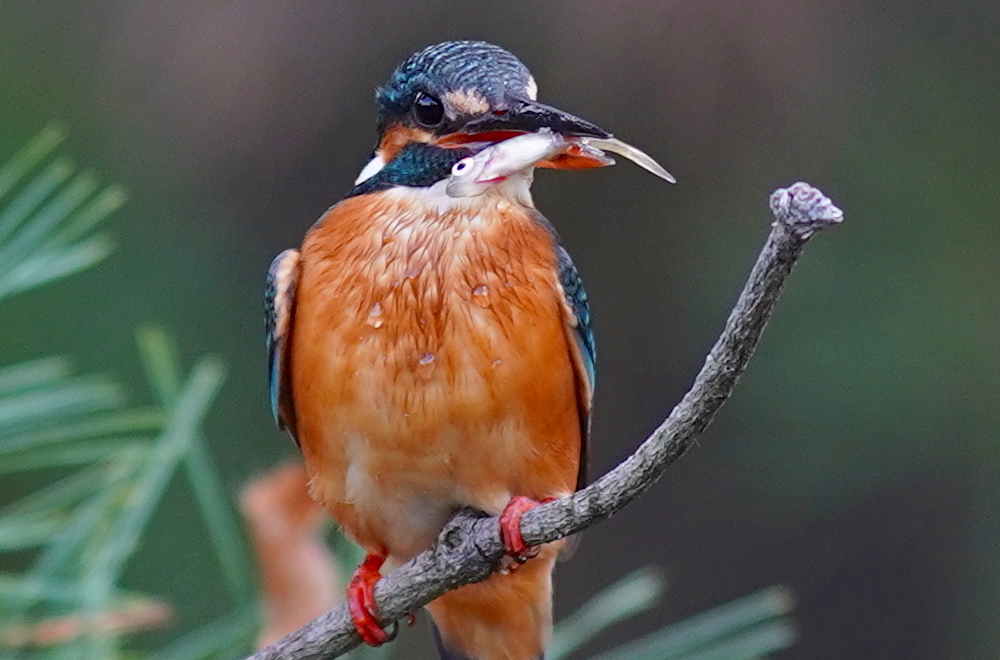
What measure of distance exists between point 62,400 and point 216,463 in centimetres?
148

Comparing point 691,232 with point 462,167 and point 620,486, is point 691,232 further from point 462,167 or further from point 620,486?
point 620,486

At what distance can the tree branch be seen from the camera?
1.01 m

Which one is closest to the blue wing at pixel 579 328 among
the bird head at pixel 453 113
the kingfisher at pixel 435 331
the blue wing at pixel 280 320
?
the kingfisher at pixel 435 331

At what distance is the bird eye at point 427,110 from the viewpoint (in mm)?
1684

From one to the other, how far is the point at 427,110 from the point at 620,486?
0.64m

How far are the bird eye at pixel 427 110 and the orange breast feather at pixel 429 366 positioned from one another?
0.09 m

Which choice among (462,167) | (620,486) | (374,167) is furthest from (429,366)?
(620,486)

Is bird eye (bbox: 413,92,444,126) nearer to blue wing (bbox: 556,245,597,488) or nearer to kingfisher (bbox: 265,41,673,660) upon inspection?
kingfisher (bbox: 265,41,673,660)

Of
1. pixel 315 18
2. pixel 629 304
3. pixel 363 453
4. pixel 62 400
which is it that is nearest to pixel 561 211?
pixel 629 304

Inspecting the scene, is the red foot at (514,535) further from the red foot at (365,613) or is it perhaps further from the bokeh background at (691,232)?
the bokeh background at (691,232)

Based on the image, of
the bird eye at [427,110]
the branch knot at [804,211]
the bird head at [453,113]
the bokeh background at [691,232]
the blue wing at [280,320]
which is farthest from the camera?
the bokeh background at [691,232]

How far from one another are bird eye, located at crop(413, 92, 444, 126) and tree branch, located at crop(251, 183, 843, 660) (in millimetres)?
441

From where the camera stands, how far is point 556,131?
147cm

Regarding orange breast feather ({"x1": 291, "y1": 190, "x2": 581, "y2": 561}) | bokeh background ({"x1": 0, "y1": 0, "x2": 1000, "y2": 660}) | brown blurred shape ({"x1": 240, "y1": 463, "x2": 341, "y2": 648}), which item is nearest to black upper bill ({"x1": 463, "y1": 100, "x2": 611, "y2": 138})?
orange breast feather ({"x1": 291, "y1": 190, "x2": 581, "y2": 561})
